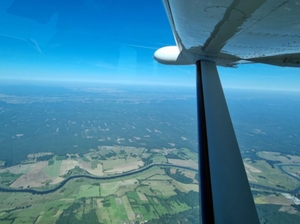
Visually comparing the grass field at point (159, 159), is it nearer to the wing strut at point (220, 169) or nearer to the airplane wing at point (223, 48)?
the airplane wing at point (223, 48)

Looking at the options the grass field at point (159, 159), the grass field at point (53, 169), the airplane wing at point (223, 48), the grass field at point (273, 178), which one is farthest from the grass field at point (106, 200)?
the airplane wing at point (223, 48)

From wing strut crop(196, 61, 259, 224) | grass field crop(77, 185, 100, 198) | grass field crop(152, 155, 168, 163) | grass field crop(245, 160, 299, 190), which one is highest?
wing strut crop(196, 61, 259, 224)

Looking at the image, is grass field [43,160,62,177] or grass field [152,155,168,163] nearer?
grass field [43,160,62,177]

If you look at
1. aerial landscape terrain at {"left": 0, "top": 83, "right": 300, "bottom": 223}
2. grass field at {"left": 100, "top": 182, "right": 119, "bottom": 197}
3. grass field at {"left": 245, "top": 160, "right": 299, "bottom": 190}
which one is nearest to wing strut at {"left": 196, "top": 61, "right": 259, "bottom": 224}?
aerial landscape terrain at {"left": 0, "top": 83, "right": 300, "bottom": 223}

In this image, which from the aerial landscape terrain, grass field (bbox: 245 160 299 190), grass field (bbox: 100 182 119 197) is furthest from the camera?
grass field (bbox: 245 160 299 190)

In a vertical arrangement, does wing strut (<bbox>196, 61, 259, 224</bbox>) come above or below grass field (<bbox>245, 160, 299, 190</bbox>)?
above

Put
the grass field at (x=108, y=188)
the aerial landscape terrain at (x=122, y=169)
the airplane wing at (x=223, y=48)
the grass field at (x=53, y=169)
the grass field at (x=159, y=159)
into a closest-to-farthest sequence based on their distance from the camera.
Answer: the airplane wing at (x=223, y=48) < the aerial landscape terrain at (x=122, y=169) < the grass field at (x=108, y=188) < the grass field at (x=53, y=169) < the grass field at (x=159, y=159)

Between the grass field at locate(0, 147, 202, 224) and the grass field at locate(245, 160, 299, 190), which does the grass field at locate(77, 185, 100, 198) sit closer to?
the grass field at locate(0, 147, 202, 224)
